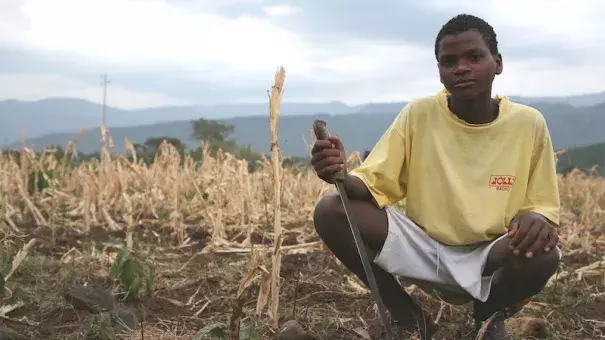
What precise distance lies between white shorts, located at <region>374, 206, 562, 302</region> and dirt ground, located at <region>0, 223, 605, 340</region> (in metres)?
0.27

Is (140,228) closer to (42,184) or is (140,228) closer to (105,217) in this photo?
(105,217)

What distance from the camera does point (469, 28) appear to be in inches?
87.1

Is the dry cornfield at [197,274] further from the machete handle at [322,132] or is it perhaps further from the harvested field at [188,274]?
the machete handle at [322,132]

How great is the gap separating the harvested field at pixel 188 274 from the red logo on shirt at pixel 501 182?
1.88 feet

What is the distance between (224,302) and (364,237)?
826 mm

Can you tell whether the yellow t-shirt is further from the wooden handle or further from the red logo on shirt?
the wooden handle

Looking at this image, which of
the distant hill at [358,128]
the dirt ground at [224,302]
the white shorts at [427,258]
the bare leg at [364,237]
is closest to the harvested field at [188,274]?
the dirt ground at [224,302]

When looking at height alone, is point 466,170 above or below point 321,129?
below

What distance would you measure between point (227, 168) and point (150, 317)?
2.43m

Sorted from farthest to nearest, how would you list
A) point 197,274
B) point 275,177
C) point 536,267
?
point 197,274, point 275,177, point 536,267

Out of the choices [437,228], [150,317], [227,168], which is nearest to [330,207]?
[437,228]

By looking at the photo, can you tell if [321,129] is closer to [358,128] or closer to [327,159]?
[327,159]

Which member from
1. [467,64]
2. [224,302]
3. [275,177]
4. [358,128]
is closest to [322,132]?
[275,177]

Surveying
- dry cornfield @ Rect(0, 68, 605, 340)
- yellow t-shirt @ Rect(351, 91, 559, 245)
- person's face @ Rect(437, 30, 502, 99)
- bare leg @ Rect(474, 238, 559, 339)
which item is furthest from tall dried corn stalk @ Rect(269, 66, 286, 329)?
bare leg @ Rect(474, 238, 559, 339)
